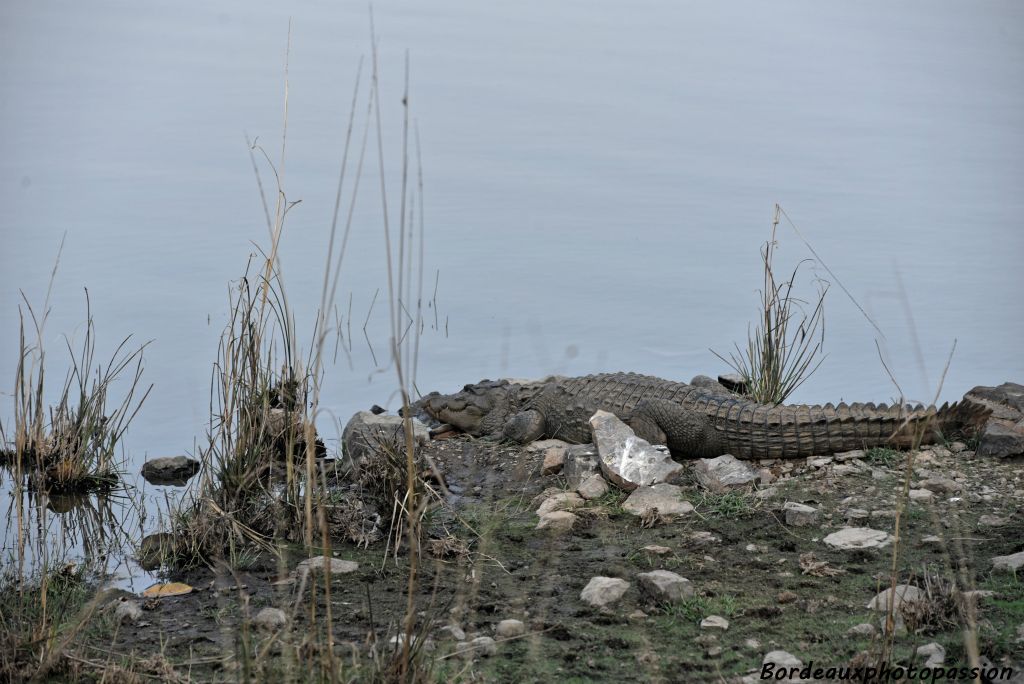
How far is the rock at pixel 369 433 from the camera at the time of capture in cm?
623

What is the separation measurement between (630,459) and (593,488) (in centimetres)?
25

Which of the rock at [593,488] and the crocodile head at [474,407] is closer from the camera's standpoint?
the rock at [593,488]

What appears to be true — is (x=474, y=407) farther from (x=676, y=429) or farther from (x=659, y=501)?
(x=659, y=501)

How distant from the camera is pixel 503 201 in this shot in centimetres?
1268

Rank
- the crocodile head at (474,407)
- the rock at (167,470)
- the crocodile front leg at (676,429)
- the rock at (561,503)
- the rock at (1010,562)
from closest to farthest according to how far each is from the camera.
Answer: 1. the rock at (1010,562)
2. the rock at (561,503)
3. the crocodile front leg at (676,429)
4. the rock at (167,470)
5. the crocodile head at (474,407)

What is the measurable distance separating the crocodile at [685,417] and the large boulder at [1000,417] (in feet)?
0.25

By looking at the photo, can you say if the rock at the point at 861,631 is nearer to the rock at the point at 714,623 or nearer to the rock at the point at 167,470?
the rock at the point at 714,623

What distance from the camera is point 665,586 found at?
4.45 m

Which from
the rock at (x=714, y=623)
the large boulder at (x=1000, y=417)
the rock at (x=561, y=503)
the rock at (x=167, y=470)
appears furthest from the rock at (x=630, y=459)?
the rock at (x=167, y=470)

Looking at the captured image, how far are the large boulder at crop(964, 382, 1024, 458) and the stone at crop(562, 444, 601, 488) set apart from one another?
6.12 ft

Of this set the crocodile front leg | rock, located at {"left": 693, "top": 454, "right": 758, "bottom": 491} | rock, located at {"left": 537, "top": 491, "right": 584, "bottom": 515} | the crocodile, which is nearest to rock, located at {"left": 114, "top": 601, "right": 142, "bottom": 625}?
rock, located at {"left": 537, "top": 491, "right": 584, "bottom": 515}

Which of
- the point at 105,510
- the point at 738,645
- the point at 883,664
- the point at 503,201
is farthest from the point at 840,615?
the point at 503,201

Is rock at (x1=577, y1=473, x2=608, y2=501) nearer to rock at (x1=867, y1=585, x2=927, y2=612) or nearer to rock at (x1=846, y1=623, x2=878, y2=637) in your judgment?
rock at (x1=867, y1=585, x2=927, y2=612)

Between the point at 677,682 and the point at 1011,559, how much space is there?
156 centimetres
